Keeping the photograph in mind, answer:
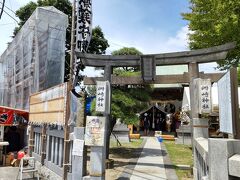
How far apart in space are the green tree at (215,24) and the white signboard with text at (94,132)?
9.23 m

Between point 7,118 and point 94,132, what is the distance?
7741 mm

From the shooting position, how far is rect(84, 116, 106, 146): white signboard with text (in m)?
7.95

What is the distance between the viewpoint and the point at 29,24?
16859 millimetres

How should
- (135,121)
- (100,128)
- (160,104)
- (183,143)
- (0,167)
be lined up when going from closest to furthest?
1. (100,128)
2. (0,167)
3. (135,121)
4. (183,143)
5. (160,104)

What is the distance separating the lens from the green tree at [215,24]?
13859mm

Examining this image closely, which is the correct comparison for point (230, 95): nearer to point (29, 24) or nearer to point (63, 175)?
point (63, 175)

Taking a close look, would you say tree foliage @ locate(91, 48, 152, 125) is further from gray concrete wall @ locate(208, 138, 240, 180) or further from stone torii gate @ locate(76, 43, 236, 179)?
gray concrete wall @ locate(208, 138, 240, 180)

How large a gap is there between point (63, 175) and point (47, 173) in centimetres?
223

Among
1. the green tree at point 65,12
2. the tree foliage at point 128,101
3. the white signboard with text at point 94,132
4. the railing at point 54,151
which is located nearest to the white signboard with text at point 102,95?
the white signboard with text at point 94,132

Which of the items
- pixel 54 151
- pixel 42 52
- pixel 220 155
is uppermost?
pixel 42 52

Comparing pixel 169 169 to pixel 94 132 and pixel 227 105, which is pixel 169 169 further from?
pixel 227 105

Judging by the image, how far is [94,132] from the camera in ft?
26.1

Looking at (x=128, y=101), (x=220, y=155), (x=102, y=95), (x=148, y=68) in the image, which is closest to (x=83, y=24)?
(x=148, y=68)

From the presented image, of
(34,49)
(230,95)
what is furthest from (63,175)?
(34,49)
